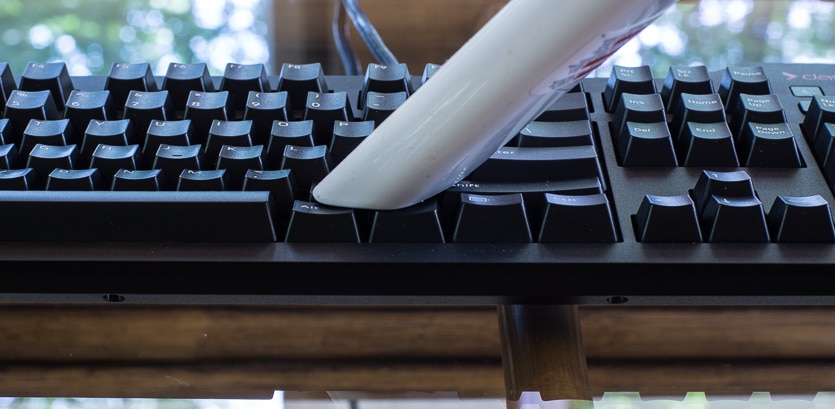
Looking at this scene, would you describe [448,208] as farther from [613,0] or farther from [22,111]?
[22,111]

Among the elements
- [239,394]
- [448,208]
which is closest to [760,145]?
[448,208]

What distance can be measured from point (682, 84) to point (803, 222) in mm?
124

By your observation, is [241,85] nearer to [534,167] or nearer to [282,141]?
[282,141]

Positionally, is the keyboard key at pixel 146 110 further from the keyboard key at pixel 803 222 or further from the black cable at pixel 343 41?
the keyboard key at pixel 803 222

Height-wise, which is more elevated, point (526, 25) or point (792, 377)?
point (526, 25)

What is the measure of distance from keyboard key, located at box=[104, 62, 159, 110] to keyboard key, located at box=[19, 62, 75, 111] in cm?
Result: 2

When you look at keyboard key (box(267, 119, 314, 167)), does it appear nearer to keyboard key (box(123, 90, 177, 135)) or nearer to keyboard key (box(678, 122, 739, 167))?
keyboard key (box(123, 90, 177, 135))

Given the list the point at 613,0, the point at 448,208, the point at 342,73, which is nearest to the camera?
the point at 613,0

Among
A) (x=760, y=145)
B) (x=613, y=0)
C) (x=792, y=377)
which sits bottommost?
(x=792, y=377)

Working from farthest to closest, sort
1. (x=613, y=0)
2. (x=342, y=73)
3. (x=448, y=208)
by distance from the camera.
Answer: (x=342, y=73) < (x=448, y=208) < (x=613, y=0)

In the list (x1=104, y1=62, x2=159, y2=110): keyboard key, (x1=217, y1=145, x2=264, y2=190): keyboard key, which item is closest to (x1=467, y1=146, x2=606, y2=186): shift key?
(x1=217, y1=145, x2=264, y2=190): keyboard key

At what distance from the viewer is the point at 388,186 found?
435 millimetres

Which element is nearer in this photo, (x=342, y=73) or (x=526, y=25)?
(x=526, y=25)

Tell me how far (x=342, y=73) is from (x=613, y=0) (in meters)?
0.35
